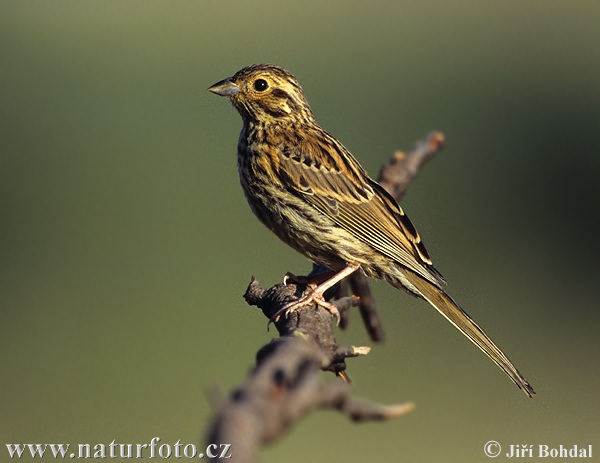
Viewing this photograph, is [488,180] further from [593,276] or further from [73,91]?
[73,91]

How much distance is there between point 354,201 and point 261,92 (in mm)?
725

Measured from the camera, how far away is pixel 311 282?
4.71 meters

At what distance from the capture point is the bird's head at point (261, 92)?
5.08 meters

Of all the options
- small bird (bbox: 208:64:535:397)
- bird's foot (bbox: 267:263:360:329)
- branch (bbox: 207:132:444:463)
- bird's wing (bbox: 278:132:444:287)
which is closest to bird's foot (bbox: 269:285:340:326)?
bird's foot (bbox: 267:263:360:329)

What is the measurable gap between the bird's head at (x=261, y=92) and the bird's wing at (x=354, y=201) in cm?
24

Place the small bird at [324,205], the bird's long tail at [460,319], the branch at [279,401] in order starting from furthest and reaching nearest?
the small bird at [324,205] → the bird's long tail at [460,319] → the branch at [279,401]

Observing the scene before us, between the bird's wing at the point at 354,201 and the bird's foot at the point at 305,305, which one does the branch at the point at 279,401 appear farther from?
the bird's wing at the point at 354,201

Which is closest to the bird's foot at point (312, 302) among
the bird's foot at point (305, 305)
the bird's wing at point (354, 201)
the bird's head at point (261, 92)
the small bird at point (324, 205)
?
the bird's foot at point (305, 305)

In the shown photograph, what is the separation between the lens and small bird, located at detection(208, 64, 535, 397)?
4.69m

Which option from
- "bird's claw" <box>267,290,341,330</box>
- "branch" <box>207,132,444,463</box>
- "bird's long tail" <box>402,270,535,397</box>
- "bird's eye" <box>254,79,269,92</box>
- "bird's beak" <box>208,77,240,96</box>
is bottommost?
"branch" <box>207,132,444,463</box>

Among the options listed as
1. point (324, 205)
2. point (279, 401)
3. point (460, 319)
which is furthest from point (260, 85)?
point (279, 401)

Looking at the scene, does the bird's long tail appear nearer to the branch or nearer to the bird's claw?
the bird's claw

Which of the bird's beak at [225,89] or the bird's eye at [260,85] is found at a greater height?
the bird's eye at [260,85]

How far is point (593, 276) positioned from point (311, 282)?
815 centimetres
